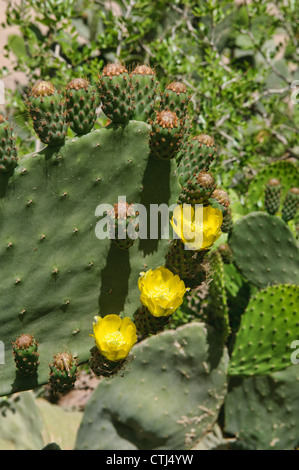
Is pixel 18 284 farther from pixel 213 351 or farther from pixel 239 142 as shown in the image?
pixel 239 142

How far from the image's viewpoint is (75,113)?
131cm

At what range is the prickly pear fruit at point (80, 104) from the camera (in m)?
1.29

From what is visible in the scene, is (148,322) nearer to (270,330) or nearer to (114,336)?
(114,336)

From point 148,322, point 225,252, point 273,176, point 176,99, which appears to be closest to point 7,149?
point 176,99

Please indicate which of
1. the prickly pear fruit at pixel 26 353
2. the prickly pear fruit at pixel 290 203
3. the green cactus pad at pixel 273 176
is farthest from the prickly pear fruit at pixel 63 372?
the green cactus pad at pixel 273 176

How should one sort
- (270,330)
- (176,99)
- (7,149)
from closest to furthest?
(7,149) < (176,99) < (270,330)

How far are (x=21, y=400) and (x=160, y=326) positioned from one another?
56.4 inches

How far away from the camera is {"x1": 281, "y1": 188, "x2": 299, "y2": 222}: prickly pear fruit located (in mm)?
2371

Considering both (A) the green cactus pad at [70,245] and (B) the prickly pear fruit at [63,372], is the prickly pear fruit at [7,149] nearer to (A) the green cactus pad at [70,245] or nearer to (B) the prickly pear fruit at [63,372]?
(A) the green cactus pad at [70,245]

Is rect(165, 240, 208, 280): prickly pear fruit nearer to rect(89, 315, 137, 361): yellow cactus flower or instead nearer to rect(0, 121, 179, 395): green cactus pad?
rect(0, 121, 179, 395): green cactus pad

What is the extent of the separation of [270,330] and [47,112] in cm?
144

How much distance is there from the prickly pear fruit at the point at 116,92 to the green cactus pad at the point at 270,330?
1178 mm

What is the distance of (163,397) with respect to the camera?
224 cm

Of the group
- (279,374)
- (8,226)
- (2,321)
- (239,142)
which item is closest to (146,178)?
(8,226)
